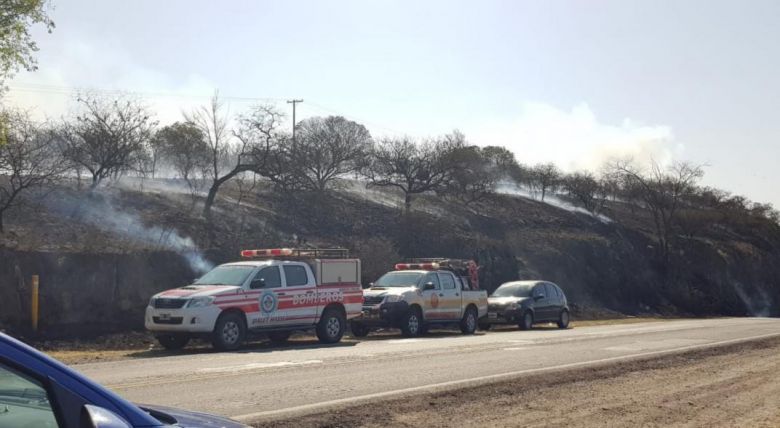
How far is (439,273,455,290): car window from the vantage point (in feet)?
76.8

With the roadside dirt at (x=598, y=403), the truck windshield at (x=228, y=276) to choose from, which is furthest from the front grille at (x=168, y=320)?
the roadside dirt at (x=598, y=403)

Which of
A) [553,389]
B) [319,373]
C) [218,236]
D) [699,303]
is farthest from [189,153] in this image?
[699,303]

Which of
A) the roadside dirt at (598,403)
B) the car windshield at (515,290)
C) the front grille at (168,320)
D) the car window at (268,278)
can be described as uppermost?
the car window at (268,278)

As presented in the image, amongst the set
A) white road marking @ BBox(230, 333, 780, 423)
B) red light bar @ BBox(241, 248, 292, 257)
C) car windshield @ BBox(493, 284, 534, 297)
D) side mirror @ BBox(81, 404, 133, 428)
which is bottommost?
white road marking @ BBox(230, 333, 780, 423)

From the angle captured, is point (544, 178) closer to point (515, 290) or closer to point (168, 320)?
point (515, 290)

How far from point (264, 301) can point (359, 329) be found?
5056 mm

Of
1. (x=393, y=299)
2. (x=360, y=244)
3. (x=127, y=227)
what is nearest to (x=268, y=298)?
(x=393, y=299)

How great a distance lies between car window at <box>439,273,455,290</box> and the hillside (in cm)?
709

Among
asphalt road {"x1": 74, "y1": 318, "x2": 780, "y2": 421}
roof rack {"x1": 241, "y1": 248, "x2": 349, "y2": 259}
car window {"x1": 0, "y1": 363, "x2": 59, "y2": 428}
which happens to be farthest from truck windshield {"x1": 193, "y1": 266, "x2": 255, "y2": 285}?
car window {"x1": 0, "y1": 363, "x2": 59, "y2": 428}

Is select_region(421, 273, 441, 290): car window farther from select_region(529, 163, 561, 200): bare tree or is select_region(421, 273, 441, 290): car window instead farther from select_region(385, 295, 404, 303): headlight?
select_region(529, 163, 561, 200): bare tree

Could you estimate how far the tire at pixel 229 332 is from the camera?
16531 mm

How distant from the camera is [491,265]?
4078 cm

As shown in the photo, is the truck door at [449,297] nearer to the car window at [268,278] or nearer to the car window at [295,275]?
the car window at [295,275]

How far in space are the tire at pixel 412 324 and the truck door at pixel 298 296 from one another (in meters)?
3.44
